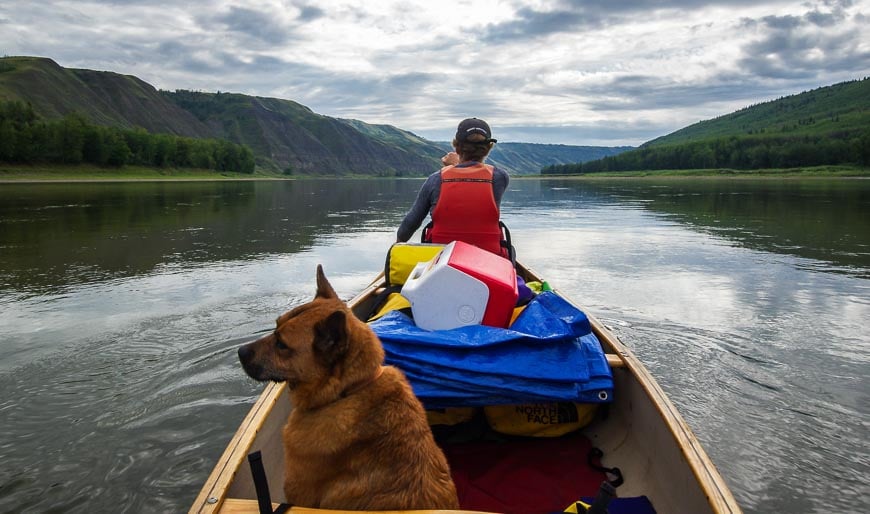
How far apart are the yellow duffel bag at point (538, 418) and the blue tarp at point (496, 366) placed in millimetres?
515

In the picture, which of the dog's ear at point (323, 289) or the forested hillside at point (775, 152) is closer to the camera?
the dog's ear at point (323, 289)

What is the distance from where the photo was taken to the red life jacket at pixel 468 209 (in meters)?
7.03

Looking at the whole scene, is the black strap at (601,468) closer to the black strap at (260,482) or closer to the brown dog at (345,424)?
the brown dog at (345,424)

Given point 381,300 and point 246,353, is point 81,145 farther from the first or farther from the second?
point 246,353

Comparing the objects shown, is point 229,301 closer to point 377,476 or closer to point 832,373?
point 377,476

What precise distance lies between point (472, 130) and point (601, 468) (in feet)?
15.1

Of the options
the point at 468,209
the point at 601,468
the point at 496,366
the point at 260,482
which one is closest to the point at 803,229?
the point at 468,209

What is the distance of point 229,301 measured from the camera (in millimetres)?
11062

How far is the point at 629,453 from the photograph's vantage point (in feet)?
13.9

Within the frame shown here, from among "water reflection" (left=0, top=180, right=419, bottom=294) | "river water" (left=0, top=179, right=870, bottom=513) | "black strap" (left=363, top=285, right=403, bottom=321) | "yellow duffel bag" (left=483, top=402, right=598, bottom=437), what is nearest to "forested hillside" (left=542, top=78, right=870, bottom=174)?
"river water" (left=0, top=179, right=870, bottom=513)

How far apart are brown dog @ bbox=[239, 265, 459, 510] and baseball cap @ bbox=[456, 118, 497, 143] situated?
472 centimetres

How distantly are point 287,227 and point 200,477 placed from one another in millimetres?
20379

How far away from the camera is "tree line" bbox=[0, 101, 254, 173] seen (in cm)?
7675

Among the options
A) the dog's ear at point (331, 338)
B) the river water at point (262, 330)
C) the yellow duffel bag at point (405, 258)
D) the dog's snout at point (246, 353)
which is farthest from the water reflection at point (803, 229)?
the dog's snout at point (246, 353)
